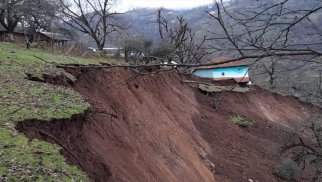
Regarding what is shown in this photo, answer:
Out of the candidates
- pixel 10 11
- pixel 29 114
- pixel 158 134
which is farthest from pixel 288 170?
pixel 10 11

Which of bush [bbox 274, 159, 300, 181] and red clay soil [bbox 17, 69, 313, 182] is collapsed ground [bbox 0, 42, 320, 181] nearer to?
red clay soil [bbox 17, 69, 313, 182]

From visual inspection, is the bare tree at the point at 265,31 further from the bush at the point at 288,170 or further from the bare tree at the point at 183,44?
the bush at the point at 288,170

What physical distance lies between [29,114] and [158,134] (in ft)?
27.4

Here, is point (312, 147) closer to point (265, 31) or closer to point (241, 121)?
point (265, 31)

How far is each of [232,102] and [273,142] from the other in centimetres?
615

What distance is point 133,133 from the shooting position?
14.0 metres

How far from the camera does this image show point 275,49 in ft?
13.3

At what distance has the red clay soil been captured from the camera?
352 inches

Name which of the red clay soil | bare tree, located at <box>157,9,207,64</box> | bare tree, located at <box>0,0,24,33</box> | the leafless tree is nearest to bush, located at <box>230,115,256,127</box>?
the red clay soil

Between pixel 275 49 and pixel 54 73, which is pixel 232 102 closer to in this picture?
pixel 54 73

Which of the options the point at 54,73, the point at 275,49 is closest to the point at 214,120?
the point at 54,73

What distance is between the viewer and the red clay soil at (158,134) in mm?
8945

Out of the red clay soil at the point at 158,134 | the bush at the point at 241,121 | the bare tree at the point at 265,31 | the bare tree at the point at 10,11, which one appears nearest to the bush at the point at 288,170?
the red clay soil at the point at 158,134

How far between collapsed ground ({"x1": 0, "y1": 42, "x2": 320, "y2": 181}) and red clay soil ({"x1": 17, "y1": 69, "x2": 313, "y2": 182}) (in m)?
0.03
